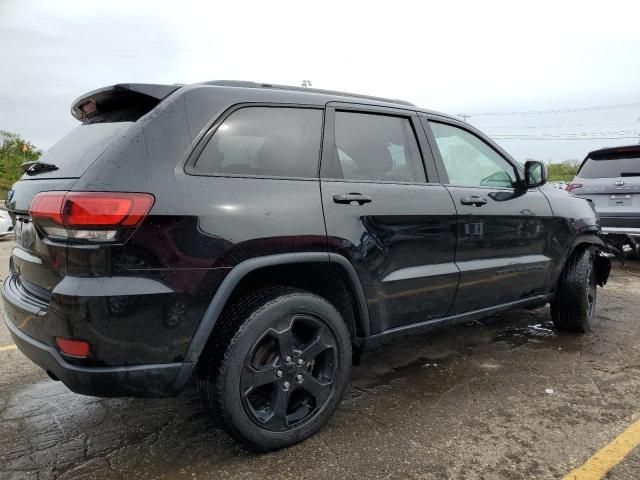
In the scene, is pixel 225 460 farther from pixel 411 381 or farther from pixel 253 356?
pixel 411 381

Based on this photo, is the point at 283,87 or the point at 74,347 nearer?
the point at 74,347

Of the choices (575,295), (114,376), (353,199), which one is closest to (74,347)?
(114,376)

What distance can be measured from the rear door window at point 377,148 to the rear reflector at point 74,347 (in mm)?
1474

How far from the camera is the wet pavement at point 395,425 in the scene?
231 cm

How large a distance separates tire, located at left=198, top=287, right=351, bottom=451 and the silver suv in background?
5.80 meters

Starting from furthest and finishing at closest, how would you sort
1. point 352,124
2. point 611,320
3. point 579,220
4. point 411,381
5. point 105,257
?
point 611,320 < point 579,220 < point 411,381 < point 352,124 < point 105,257

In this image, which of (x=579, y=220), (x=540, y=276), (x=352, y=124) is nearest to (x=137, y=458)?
(x=352, y=124)

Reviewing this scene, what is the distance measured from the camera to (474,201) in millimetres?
3236

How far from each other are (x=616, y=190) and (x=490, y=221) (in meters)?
4.60

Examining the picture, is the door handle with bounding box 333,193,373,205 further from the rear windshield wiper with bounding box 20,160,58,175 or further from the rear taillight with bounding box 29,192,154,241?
the rear windshield wiper with bounding box 20,160,58,175

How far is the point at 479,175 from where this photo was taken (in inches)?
138

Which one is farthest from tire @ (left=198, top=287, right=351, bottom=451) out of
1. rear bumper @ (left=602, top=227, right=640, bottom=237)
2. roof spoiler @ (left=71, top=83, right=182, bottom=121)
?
rear bumper @ (left=602, top=227, right=640, bottom=237)

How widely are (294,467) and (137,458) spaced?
2.52ft

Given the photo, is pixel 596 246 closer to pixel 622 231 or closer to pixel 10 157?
pixel 622 231
